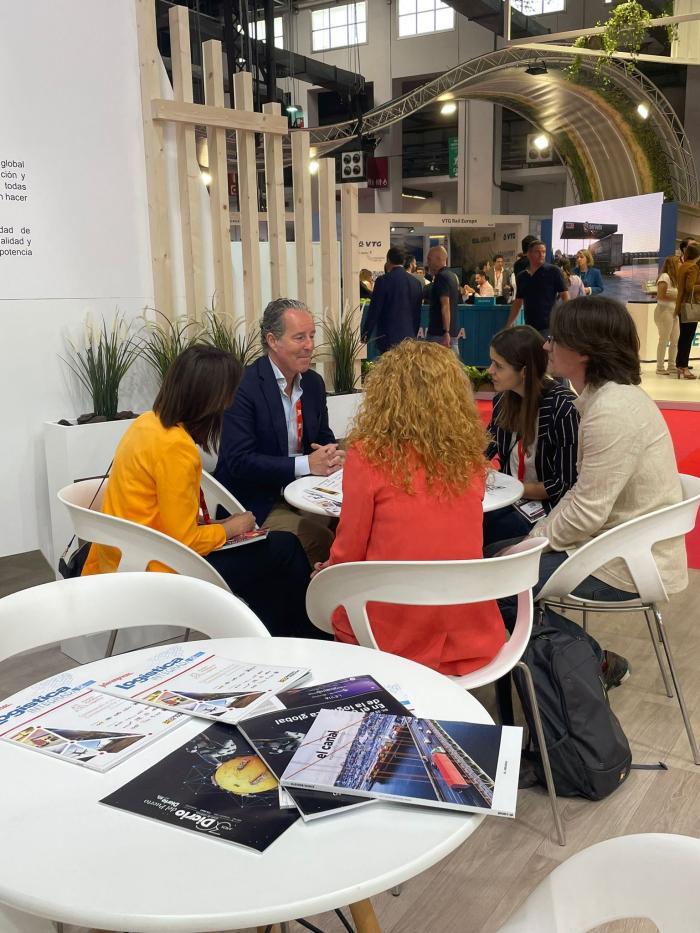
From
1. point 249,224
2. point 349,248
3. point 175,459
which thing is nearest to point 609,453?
point 175,459

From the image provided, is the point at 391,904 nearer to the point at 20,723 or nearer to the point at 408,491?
the point at 408,491

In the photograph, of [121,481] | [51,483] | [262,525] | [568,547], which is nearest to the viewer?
[121,481]

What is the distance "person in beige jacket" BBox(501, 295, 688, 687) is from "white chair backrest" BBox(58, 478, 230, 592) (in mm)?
988

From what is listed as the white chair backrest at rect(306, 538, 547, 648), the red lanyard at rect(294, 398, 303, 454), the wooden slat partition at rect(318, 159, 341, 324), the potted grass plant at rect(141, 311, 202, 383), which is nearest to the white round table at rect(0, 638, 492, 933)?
the white chair backrest at rect(306, 538, 547, 648)

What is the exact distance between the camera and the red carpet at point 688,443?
4.62 m

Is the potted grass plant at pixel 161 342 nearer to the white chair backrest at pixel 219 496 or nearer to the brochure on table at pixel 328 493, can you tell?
the white chair backrest at pixel 219 496

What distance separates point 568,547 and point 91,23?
3.33 metres

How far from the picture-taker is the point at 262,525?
346cm

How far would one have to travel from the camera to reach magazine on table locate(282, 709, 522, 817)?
104 cm

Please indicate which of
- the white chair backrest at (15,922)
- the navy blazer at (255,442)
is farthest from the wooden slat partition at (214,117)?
the white chair backrest at (15,922)

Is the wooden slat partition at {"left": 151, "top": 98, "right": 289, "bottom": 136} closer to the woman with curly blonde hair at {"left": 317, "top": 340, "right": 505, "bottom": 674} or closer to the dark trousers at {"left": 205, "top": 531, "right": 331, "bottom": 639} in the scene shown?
the dark trousers at {"left": 205, "top": 531, "right": 331, "bottom": 639}


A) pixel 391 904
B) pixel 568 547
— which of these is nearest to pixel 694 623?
pixel 568 547

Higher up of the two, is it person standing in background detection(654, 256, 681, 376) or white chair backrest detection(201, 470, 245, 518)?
person standing in background detection(654, 256, 681, 376)

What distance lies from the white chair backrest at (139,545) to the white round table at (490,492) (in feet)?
1.67
